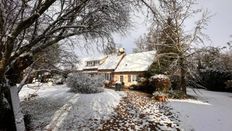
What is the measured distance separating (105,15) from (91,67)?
3249 centimetres

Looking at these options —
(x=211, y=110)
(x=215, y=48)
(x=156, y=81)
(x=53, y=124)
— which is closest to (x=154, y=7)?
(x=53, y=124)

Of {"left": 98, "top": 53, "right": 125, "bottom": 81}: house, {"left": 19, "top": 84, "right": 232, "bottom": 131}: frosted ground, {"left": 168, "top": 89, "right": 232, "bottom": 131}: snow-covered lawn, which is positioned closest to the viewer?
{"left": 168, "top": 89, "right": 232, "bottom": 131}: snow-covered lawn

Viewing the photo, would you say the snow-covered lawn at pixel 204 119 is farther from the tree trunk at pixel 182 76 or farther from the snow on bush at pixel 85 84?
the snow on bush at pixel 85 84

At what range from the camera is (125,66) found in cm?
3073

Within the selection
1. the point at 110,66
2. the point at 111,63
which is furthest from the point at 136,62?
the point at 111,63

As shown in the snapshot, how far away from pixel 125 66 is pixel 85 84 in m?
13.3

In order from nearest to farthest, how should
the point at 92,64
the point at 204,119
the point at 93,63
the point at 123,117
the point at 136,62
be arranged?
the point at 204,119, the point at 123,117, the point at 136,62, the point at 93,63, the point at 92,64

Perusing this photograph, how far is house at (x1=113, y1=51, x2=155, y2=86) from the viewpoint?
2673cm

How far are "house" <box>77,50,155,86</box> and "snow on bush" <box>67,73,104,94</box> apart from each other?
7312 millimetres

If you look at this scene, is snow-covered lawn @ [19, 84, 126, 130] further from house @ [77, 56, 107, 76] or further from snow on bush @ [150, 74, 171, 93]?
house @ [77, 56, 107, 76]

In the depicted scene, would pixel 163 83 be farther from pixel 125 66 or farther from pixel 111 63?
pixel 111 63

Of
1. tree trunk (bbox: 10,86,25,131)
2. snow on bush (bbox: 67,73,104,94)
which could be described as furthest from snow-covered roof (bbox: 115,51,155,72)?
tree trunk (bbox: 10,86,25,131)

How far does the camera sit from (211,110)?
38.3 feet

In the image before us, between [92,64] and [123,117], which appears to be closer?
[123,117]
